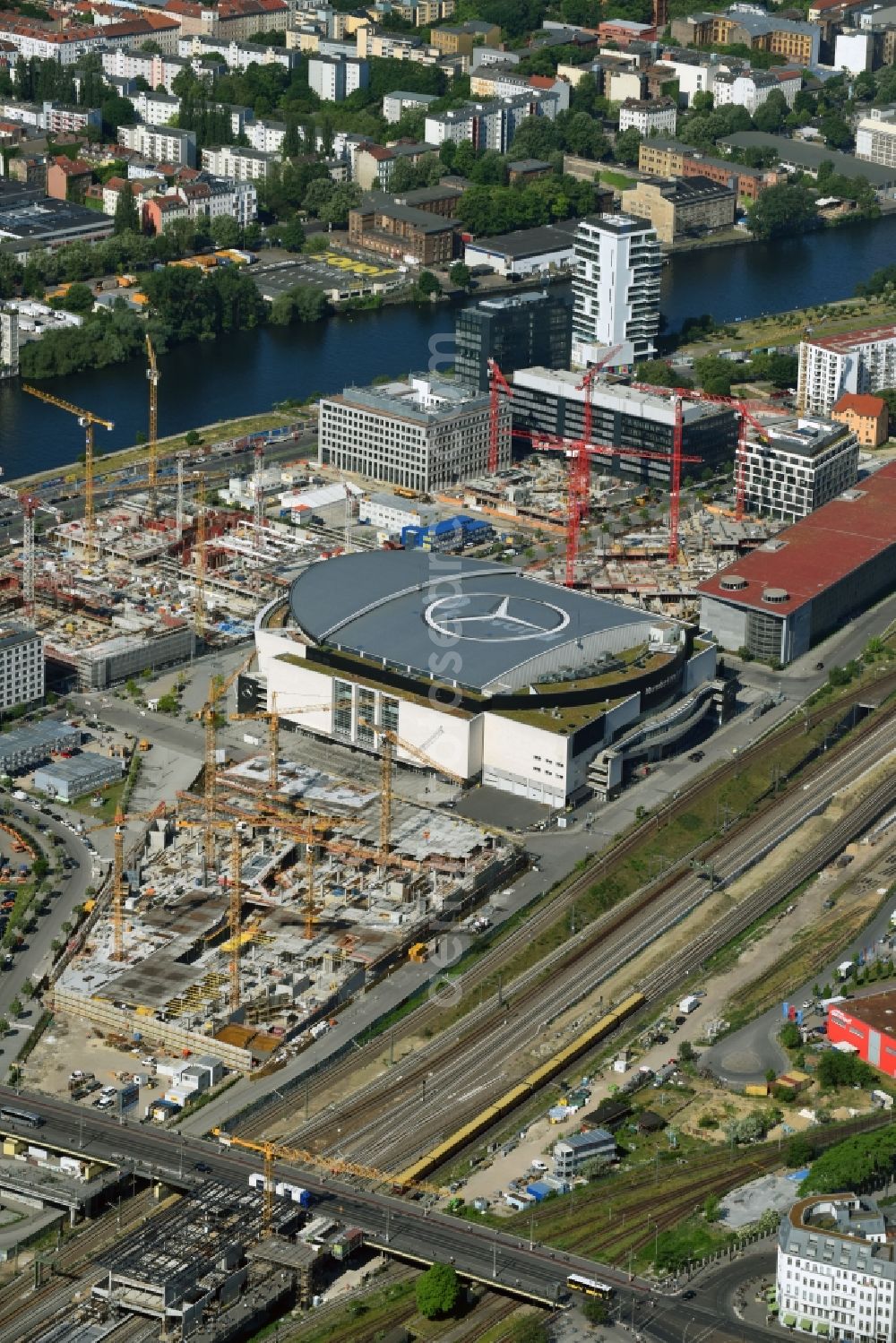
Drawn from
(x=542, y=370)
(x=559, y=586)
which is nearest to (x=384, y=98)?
(x=542, y=370)

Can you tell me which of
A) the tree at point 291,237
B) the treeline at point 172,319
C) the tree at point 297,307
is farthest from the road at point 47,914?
the tree at point 291,237

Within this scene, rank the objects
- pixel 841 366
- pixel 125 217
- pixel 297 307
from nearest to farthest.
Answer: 1. pixel 841 366
2. pixel 297 307
3. pixel 125 217

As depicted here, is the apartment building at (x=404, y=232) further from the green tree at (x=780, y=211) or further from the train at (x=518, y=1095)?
the train at (x=518, y=1095)

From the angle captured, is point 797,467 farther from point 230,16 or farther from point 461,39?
point 230,16

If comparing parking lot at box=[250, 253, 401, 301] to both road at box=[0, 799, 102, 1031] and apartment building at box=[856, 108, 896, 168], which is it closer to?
apartment building at box=[856, 108, 896, 168]

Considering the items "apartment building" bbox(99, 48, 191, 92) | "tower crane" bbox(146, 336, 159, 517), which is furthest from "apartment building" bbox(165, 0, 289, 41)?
"tower crane" bbox(146, 336, 159, 517)

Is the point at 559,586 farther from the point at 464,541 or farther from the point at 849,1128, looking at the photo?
the point at 849,1128

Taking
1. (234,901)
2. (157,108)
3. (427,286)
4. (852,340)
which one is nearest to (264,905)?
(234,901)
